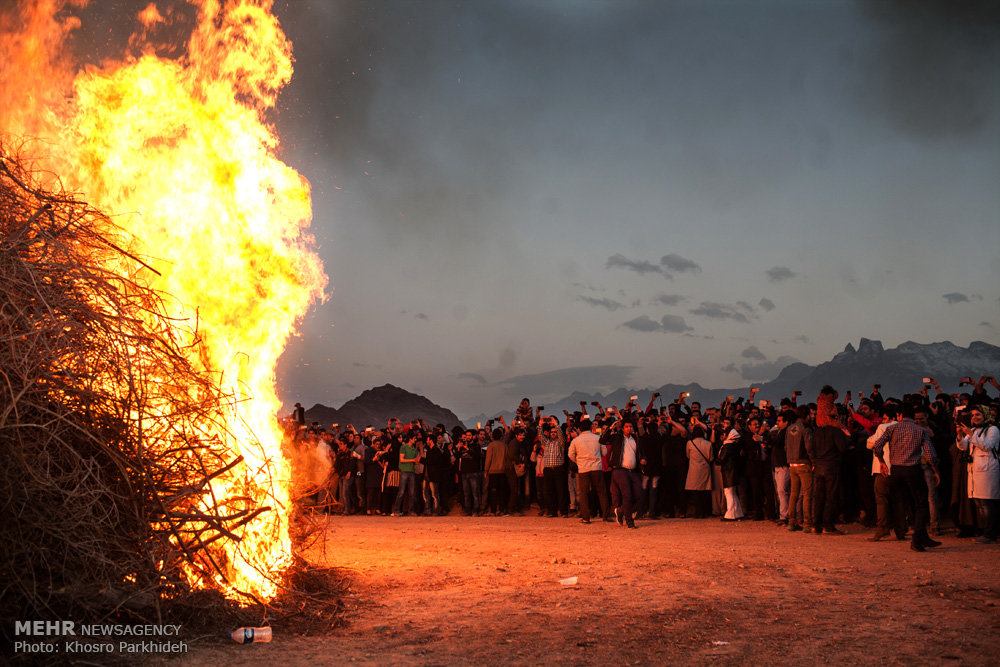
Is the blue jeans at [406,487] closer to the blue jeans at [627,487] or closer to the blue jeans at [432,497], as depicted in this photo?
the blue jeans at [432,497]

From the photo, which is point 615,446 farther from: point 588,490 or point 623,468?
point 588,490

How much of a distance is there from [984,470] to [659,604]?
22.8 ft

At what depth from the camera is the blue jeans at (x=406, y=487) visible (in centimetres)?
2053

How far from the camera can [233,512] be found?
7258 millimetres

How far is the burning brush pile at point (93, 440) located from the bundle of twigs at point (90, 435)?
13 mm

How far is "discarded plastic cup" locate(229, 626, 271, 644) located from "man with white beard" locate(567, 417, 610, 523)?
31.8 ft

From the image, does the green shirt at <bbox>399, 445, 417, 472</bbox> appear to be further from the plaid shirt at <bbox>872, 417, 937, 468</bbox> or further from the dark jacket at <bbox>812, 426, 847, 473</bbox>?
the plaid shirt at <bbox>872, 417, 937, 468</bbox>

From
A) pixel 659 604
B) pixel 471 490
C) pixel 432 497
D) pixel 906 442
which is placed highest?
pixel 906 442

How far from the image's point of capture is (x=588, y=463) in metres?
15.3

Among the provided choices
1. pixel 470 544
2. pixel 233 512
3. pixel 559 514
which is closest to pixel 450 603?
pixel 233 512

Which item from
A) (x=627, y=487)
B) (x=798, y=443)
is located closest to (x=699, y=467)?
(x=627, y=487)

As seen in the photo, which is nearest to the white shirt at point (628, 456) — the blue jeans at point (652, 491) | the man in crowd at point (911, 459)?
the blue jeans at point (652, 491)

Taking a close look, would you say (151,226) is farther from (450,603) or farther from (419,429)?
(419,429)

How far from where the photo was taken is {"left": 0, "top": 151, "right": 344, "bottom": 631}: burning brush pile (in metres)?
5.70
